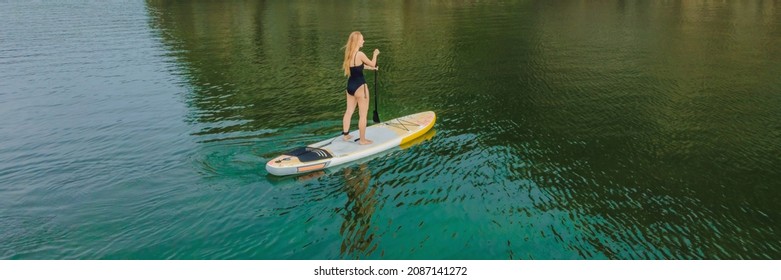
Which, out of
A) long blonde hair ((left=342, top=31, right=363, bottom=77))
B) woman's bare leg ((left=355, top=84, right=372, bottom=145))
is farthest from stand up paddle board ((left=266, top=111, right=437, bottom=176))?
long blonde hair ((left=342, top=31, right=363, bottom=77))

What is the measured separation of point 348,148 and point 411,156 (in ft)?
6.94

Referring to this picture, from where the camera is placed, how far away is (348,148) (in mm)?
17734

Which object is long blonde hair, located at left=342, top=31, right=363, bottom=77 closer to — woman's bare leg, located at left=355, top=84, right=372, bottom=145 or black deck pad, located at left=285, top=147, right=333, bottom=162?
woman's bare leg, located at left=355, top=84, right=372, bottom=145

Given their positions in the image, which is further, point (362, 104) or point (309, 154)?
point (362, 104)

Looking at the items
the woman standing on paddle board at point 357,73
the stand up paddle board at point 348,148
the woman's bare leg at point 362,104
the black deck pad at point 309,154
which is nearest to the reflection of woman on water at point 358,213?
the stand up paddle board at point 348,148

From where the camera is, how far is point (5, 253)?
1235 centimetres

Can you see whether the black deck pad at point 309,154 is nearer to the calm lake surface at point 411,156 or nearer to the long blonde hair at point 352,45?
the calm lake surface at point 411,156

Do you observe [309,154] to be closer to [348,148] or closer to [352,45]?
[348,148]

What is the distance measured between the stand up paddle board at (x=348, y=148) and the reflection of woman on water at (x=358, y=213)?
1.99 feet

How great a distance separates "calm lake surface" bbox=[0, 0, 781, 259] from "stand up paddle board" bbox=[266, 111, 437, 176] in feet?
1.26

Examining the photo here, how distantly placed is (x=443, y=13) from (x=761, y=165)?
198 feet

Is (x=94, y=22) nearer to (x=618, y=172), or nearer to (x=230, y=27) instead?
(x=230, y=27)

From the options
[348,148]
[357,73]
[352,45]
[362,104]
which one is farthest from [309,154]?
[352,45]

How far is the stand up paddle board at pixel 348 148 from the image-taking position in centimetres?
1642
